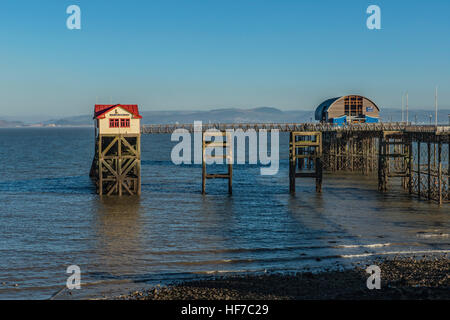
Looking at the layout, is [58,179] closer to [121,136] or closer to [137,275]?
[121,136]

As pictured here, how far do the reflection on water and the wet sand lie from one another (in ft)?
5.65

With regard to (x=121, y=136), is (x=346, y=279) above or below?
below

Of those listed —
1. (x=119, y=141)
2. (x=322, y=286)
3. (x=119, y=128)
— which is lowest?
(x=322, y=286)

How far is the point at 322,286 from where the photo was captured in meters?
18.8

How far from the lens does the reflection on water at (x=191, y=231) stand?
21922 millimetres

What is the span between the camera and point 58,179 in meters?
56.2

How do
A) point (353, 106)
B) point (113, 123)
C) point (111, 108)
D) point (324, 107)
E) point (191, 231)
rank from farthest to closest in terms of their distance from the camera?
point (324, 107)
point (353, 106)
point (113, 123)
point (111, 108)
point (191, 231)

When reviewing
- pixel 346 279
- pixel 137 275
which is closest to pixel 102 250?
pixel 137 275

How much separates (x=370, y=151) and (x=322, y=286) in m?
48.4

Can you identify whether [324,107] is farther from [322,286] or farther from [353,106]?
[322,286]

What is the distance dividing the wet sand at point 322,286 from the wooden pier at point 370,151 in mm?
18042

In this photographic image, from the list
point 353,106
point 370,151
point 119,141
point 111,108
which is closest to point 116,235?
point 119,141
